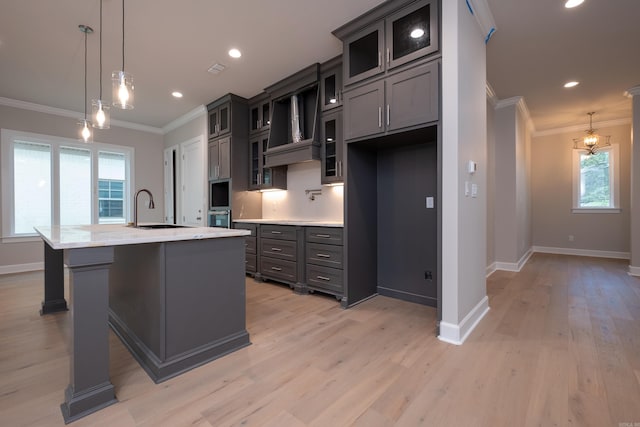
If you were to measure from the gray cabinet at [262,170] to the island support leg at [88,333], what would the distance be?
10.1 feet

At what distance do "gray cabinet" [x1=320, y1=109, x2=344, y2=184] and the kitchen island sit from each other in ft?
5.54

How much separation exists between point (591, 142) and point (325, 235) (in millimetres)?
5965

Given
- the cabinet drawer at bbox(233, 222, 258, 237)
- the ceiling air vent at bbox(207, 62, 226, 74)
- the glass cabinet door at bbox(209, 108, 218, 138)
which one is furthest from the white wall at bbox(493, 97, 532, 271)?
the glass cabinet door at bbox(209, 108, 218, 138)

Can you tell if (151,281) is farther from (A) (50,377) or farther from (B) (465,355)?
(B) (465,355)

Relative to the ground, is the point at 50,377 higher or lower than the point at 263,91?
lower

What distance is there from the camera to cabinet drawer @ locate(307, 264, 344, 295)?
3176mm

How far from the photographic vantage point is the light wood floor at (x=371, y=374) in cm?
145

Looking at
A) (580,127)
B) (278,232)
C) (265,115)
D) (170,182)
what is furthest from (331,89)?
(580,127)

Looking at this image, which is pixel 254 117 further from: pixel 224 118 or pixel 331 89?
pixel 331 89

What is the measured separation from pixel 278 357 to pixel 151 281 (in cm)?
102

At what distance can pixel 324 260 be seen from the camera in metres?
3.30

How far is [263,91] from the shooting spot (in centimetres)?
447

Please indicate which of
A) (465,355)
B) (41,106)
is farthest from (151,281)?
(41,106)

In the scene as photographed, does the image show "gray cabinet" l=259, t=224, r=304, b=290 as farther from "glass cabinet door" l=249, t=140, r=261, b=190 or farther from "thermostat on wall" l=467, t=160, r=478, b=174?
"thermostat on wall" l=467, t=160, r=478, b=174
